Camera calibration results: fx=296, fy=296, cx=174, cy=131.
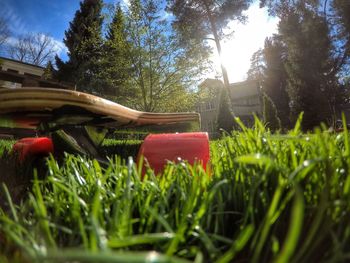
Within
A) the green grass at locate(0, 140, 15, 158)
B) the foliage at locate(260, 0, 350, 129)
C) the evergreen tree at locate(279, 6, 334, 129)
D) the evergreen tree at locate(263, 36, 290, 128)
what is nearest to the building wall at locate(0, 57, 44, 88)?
the foliage at locate(260, 0, 350, 129)

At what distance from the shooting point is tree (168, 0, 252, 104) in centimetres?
2405

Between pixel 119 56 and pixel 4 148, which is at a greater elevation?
pixel 119 56

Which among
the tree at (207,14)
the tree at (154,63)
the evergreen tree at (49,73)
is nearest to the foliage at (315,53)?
the tree at (207,14)

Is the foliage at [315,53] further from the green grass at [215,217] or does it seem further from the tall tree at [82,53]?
the green grass at [215,217]

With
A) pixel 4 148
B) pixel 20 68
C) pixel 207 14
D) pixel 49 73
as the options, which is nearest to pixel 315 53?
pixel 207 14

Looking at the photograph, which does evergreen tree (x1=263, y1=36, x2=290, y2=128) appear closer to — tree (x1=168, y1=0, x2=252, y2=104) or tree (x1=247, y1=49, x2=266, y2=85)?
tree (x1=247, y1=49, x2=266, y2=85)

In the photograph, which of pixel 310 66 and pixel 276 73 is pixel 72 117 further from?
pixel 276 73

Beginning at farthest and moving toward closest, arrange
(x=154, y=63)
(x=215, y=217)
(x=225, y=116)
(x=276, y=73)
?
(x=276, y=73), (x=154, y=63), (x=225, y=116), (x=215, y=217)

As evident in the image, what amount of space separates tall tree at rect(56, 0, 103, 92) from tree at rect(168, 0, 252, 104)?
688 cm

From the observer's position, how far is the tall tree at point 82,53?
2551 cm

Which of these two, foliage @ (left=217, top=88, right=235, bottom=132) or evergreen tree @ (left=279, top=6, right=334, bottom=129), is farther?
evergreen tree @ (left=279, top=6, right=334, bottom=129)

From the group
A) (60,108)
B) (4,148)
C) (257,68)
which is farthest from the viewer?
(257,68)

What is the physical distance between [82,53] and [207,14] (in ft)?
35.1

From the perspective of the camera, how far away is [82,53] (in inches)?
925
